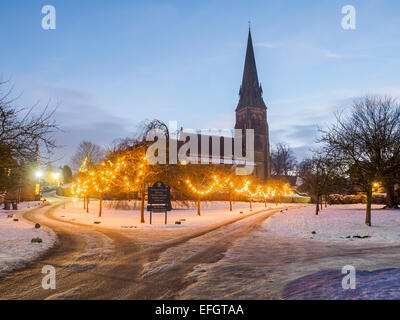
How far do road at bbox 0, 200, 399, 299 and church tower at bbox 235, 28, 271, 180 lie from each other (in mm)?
76676

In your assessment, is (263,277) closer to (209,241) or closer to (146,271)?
(146,271)

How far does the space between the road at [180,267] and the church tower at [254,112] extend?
76676 mm

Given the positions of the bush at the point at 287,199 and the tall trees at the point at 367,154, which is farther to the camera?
the bush at the point at 287,199

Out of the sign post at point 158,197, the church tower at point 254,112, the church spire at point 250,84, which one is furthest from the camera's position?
the church spire at point 250,84

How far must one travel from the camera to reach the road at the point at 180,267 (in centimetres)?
566

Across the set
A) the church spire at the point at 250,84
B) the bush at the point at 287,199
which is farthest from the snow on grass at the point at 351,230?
the church spire at the point at 250,84

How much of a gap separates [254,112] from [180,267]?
85541 mm

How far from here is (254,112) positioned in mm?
89312

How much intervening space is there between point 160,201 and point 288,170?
86.9 meters

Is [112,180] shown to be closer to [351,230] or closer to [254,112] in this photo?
[351,230]

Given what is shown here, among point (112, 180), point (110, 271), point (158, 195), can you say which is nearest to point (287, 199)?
point (112, 180)

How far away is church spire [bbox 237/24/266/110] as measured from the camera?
89.0 m

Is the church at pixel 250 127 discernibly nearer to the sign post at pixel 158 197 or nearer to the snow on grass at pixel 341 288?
the sign post at pixel 158 197

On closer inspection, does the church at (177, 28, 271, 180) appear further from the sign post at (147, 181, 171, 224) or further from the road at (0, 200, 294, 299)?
the road at (0, 200, 294, 299)
